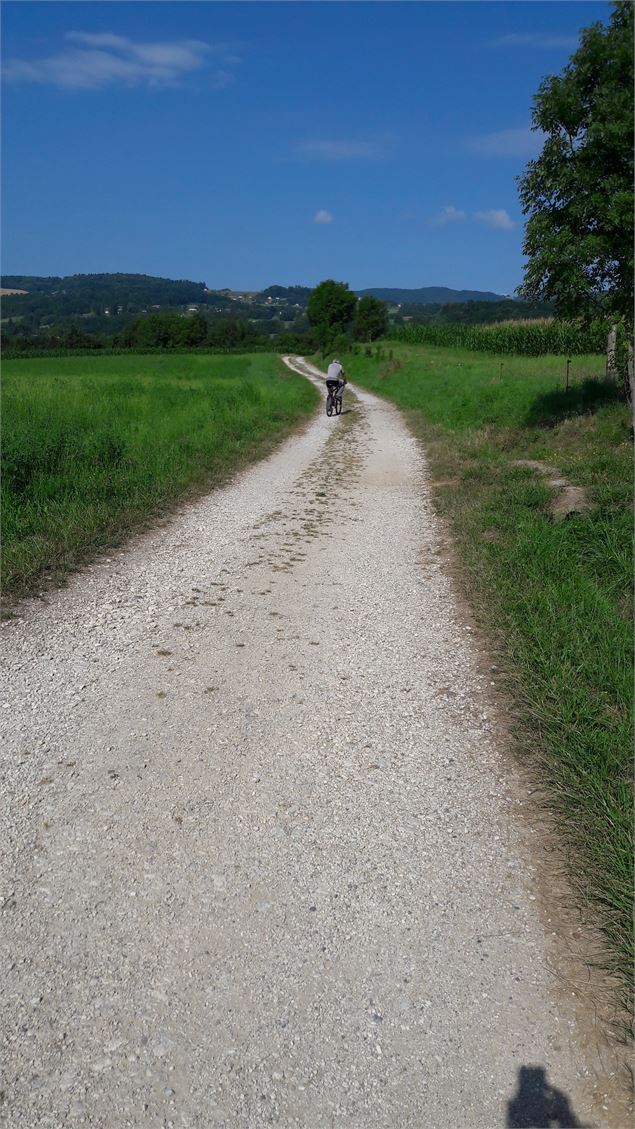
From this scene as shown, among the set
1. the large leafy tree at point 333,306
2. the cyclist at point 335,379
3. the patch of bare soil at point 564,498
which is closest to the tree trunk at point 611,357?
the patch of bare soil at point 564,498

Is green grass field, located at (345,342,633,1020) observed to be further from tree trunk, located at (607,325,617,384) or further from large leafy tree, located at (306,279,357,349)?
large leafy tree, located at (306,279,357,349)

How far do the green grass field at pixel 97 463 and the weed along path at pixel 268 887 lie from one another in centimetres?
167

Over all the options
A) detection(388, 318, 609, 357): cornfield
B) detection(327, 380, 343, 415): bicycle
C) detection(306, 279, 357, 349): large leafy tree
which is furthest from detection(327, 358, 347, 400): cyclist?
detection(306, 279, 357, 349): large leafy tree

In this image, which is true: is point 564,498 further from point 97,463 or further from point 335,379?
point 335,379

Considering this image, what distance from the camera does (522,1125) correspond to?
7.14ft

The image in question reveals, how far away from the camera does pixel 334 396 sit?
22453 mm

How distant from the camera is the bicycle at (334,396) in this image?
22234 mm

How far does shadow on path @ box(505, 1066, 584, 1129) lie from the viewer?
7.14 ft

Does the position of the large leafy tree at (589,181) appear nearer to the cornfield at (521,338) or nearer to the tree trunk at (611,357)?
the tree trunk at (611,357)

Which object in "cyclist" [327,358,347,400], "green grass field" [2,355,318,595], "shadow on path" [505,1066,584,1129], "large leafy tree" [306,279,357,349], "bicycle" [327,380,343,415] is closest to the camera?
"shadow on path" [505,1066,584,1129]

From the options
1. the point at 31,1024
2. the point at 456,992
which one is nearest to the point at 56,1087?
the point at 31,1024

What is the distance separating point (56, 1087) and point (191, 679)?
274cm

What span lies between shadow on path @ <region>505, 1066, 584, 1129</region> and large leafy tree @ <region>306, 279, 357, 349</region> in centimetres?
8736

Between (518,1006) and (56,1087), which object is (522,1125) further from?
(56,1087)
